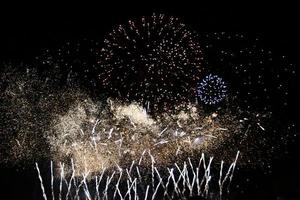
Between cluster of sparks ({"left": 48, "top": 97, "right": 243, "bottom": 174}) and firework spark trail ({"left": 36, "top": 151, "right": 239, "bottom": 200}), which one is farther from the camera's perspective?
firework spark trail ({"left": 36, "top": 151, "right": 239, "bottom": 200})

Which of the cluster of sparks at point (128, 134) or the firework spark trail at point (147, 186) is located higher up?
the cluster of sparks at point (128, 134)

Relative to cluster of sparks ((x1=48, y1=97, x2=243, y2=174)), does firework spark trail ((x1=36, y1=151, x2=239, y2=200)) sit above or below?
below

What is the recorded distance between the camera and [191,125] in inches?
787

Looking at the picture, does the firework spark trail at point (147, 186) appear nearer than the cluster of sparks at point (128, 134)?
No

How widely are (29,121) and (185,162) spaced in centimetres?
704

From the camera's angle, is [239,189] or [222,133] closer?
[222,133]

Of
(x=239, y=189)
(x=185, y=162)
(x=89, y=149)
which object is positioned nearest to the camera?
(x=89, y=149)

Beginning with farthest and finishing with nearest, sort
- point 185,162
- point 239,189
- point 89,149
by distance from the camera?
point 239,189, point 185,162, point 89,149

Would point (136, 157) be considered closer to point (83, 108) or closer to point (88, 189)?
point (83, 108)

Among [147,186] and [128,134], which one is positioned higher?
[128,134]

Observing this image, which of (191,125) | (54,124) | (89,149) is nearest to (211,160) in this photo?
(191,125)

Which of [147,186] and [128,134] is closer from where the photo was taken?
[128,134]

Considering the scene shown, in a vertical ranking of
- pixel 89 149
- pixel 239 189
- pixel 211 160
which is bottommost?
pixel 239 189

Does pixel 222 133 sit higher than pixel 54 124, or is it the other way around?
pixel 54 124
